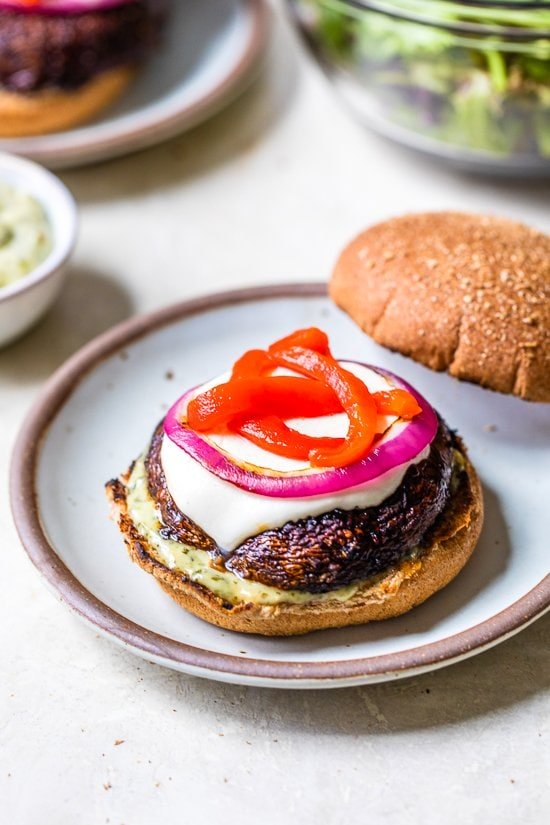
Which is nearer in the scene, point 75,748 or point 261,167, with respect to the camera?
point 75,748

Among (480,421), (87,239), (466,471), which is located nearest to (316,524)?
(466,471)

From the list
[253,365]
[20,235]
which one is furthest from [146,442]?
[20,235]

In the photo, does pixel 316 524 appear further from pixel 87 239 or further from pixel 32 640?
pixel 87 239

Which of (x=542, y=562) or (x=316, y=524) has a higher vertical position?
(x=316, y=524)

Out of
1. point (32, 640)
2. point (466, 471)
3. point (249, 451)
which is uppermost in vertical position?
point (249, 451)

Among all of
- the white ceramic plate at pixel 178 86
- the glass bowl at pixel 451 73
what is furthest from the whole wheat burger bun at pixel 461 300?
the white ceramic plate at pixel 178 86

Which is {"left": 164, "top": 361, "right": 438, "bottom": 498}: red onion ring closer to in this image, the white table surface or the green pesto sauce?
the green pesto sauce

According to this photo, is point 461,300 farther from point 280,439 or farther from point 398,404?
point 280,439
